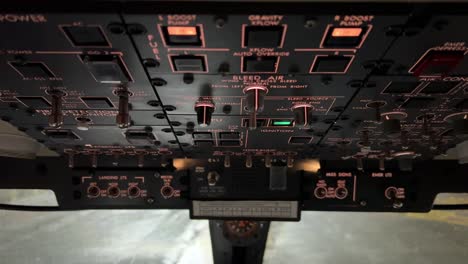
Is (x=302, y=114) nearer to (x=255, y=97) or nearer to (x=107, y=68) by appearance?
(x=255, y=97)

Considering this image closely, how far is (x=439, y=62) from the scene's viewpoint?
4.24 ft

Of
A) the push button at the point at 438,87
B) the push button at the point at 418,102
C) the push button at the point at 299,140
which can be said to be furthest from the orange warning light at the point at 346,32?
the push button at the point at 299,140

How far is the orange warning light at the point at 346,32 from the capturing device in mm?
1146

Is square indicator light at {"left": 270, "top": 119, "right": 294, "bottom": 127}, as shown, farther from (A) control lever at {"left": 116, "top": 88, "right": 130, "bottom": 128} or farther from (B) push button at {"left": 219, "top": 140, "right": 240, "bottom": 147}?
(A) control lever at {"left": 116, "top": 88, "right": 130, "bottom": 128}

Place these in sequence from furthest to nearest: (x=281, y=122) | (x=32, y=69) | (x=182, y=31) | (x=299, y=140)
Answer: (x=299, y=140) < (x=281, y=122) < (x=32, y=69) < (x=182, y=31)

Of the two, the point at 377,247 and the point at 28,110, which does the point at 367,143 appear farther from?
the point at 377,247

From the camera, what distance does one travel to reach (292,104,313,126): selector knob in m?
1.76

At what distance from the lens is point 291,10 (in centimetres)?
105

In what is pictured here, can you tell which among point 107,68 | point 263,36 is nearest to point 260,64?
point 263,36

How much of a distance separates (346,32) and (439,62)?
428 millimetres

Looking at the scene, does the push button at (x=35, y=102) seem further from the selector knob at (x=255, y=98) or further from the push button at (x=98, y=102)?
the selector knob at (x=255, y=98)

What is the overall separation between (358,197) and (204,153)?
1.46 meters

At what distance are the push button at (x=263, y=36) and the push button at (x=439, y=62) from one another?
0.60 meters

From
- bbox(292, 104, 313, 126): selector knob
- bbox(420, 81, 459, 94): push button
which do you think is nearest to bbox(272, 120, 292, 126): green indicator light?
bbox(292, 104, 313, 126): selector knob
